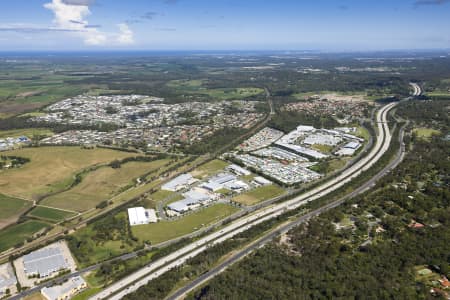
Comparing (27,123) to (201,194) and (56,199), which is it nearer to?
(56,199)

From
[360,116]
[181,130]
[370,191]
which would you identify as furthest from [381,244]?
[360,116]

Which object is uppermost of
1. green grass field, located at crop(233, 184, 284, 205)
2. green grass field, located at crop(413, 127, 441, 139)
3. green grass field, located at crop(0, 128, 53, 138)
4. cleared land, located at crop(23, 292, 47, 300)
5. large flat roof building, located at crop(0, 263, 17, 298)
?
green grass field, located at crop(413, 127, 441, 139)

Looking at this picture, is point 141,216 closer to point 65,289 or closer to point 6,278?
point 65,289

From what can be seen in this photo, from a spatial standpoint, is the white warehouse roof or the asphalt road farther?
the white warehouse roof

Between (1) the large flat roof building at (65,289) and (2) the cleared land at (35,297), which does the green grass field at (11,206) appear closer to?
(2) the cleared land at (35,297)

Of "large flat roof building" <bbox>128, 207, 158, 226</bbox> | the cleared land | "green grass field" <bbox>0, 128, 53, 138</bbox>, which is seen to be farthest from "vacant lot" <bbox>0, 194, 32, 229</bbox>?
"green grass field" <bbox>0, 128, 53, 138</bbox>

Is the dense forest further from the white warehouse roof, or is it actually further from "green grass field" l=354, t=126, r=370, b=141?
"green grass field" l=354, t=126, r=370, b=141

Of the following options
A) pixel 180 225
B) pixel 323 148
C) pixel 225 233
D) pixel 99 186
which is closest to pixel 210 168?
pixel 99 186

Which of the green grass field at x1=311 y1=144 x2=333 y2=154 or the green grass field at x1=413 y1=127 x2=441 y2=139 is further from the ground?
the green grass field at x1=413 y1=127 x2=441 y2=139
